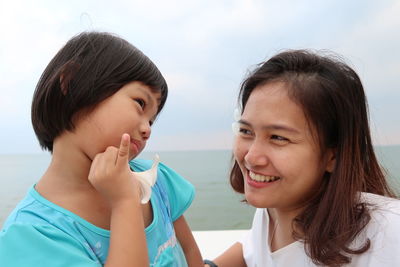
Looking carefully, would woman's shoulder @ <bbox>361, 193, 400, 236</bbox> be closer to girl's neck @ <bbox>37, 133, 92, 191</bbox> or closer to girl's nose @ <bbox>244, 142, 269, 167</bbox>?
girl's nose @ <bbox>244, 142, 269, 167</bbox>

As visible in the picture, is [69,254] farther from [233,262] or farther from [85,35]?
[233,262]

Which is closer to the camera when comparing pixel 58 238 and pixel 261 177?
pixel 58 238

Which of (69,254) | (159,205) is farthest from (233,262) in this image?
(69,254)

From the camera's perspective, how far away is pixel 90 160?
909mm

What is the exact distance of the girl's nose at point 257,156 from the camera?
936 millimetres

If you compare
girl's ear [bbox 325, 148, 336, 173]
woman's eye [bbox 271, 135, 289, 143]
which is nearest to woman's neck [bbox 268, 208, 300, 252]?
girl's ear [bbox 325, 148, 336, 173]

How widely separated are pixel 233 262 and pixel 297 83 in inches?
32.4

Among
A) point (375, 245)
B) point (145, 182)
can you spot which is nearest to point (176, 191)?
point (145, 182)

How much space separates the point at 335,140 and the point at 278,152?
0.19 metres

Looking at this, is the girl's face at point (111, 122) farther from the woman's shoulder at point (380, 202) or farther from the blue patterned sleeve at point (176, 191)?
the woman's shoulder at point (380, 202)

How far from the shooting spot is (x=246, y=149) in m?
1.02

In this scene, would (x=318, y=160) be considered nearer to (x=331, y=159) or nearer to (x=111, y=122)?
(x=331, y=159)

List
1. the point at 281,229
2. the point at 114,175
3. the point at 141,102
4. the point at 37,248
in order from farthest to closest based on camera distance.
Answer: the point at 281,229
the point at 141,102
the point at 114,175
the point at 37,248

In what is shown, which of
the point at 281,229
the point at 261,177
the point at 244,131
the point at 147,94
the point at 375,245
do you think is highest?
the point at 147,94
